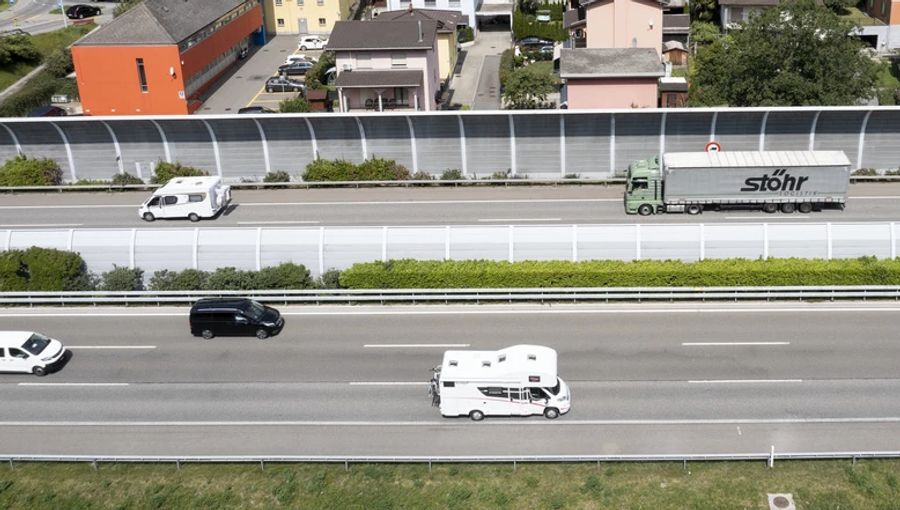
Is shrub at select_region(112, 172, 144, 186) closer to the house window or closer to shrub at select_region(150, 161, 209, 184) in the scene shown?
shrub at select_region(150, 161, 209, 184)

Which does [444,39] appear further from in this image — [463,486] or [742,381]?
[463,486]

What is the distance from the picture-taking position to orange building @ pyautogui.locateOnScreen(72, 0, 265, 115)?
62.6 m

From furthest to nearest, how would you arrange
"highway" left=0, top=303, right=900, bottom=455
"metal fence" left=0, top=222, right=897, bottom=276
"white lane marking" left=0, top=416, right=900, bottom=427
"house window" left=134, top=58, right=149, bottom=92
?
1. "house window" left=134, top=58, right=149, bottom=92
2. "metal fence" left=0, top=222, right=897, bottom=276
3. "white lane marking" left=0, top=416, right=900, bottom=427
4. "highway" left=0, top=303, right=900, bottom=455

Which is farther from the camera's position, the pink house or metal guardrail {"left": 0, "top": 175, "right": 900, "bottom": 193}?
the pink house

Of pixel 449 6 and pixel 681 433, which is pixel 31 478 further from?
pixel 449 6

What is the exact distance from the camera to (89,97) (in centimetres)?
6375

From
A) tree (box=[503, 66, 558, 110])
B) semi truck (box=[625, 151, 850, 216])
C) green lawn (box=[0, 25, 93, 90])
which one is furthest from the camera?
green lawn (box=[0, 25, 93, 90])

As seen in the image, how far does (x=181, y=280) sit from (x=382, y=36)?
33058 millimetres

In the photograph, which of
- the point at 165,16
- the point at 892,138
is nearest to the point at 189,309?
the point at 892,138

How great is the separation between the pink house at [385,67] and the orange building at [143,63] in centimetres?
1117

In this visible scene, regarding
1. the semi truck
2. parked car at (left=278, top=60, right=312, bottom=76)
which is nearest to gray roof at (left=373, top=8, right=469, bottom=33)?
parked car at (left=278, top=60, right=312, bottom=76)

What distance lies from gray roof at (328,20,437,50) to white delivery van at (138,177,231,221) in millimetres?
22370

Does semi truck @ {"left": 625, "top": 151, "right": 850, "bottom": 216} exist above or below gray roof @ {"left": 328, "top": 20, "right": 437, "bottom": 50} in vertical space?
below

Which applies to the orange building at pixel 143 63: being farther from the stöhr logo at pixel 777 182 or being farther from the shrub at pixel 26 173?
the stöhr logo at pixel 777 182
